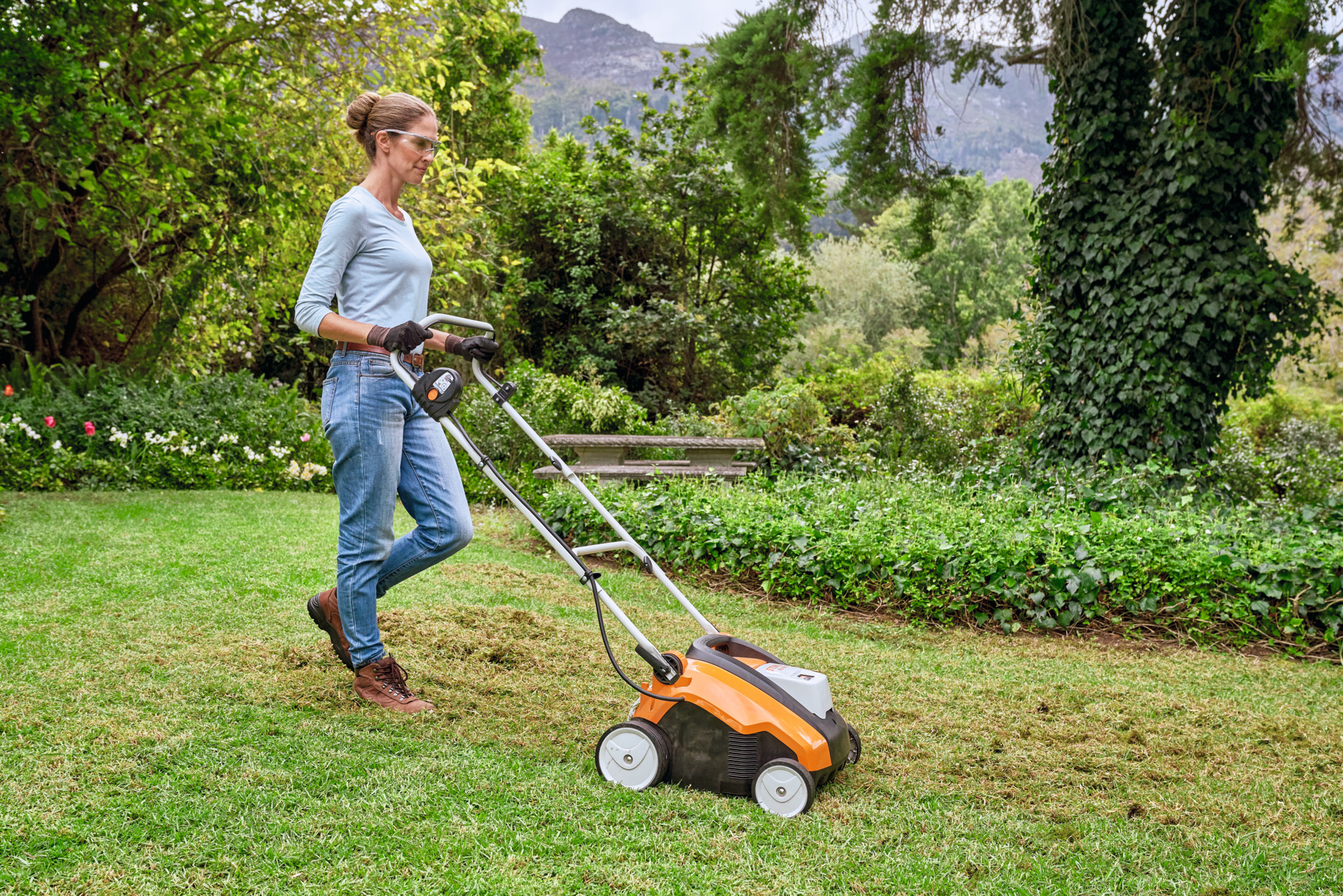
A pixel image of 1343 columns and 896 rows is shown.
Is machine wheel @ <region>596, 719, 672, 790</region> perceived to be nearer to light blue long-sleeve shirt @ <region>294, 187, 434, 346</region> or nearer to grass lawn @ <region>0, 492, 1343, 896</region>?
grass lawn @ <region>0, 492, 1343, 896</region>

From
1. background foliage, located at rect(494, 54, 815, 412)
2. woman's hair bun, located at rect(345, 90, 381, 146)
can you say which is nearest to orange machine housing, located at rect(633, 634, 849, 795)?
woman's hair bun, located at rect(345, 90, 381, 146)

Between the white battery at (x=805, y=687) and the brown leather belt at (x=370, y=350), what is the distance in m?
1.42

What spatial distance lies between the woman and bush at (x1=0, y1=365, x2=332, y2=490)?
225 inches

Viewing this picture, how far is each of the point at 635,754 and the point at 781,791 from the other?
16.2 inches

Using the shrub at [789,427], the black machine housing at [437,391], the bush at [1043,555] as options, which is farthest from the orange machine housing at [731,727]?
the shrub at [789,427]

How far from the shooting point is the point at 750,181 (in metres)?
8.34

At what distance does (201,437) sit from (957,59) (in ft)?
24.5

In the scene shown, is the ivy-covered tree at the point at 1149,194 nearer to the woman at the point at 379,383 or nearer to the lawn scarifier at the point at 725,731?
the lawn scarifier at the point at 725,731

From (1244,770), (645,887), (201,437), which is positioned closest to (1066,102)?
(1244,770)

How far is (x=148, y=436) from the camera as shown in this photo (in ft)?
25.6

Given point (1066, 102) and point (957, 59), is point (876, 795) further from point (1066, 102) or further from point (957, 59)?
point (957, 59)

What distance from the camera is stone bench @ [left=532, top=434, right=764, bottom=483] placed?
Result: 25.2ft

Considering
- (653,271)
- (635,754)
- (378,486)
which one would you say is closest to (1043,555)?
(635,754)

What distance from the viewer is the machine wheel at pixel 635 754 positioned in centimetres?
248
